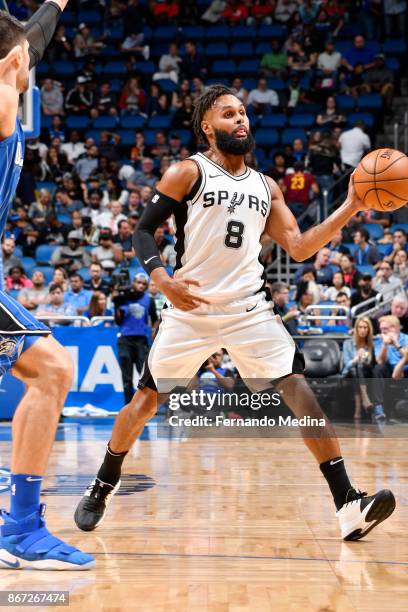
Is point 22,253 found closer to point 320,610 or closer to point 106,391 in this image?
point 106,391

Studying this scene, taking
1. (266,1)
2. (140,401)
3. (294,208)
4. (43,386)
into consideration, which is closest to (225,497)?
(140,401)

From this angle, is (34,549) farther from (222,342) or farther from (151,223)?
(151,223)

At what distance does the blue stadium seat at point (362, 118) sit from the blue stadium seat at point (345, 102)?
235 mm

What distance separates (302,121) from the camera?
56.2 ft

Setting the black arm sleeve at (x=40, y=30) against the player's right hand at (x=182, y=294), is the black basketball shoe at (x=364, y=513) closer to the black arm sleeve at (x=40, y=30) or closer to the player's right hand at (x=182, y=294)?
the player's right hand at (x=182, y=294)

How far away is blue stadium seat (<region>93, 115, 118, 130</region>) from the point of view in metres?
17.8

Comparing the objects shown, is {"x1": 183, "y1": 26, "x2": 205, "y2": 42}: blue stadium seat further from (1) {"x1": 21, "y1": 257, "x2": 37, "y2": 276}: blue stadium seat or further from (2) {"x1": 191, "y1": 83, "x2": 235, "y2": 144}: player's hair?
(2) {"x1": 191, "y1": 83, "x2": 235, "y2": 144}: player's hair

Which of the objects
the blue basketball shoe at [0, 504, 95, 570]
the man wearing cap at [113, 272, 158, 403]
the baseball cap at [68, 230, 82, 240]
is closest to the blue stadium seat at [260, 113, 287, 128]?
the baseball cap at [68, 230, 82, 240]

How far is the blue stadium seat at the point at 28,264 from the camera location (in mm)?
14587

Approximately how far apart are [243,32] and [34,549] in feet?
55.0

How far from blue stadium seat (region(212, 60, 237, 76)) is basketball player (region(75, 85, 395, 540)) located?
14031 mm

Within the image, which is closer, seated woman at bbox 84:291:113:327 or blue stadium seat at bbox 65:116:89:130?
seated woman at bbox 84:291:113:327

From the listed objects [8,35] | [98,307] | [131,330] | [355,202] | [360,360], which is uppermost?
[8,35]

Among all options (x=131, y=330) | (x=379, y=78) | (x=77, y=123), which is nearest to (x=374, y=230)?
(x=379, y=78)
